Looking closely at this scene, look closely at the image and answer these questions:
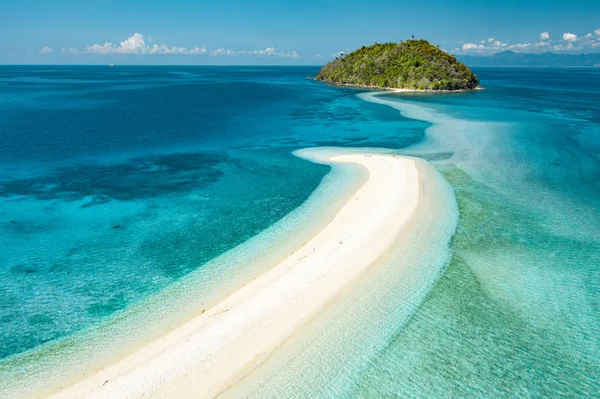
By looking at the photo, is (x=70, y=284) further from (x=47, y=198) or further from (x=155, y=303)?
(x=47, y=198)

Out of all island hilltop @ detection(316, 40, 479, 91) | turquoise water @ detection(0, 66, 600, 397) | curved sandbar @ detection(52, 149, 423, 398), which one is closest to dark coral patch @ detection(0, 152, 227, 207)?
turquoise water @ detection(0, 66, 600, 397)

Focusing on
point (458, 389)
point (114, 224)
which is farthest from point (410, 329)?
point (114, 224)

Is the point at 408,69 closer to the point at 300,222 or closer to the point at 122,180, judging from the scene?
the point at 122,180

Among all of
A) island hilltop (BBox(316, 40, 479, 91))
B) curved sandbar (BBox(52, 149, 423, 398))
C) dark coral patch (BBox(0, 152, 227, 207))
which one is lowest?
curved sandbar (BBox(52, 149, 423, 398))

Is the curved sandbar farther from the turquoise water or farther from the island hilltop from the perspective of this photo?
the island hilltop

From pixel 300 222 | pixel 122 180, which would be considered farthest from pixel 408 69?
pixel 300 222

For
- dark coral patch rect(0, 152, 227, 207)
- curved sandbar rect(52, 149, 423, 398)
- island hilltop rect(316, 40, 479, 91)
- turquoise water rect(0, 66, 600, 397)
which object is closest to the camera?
curved sandbar rect(52, 149, 423, 398)
